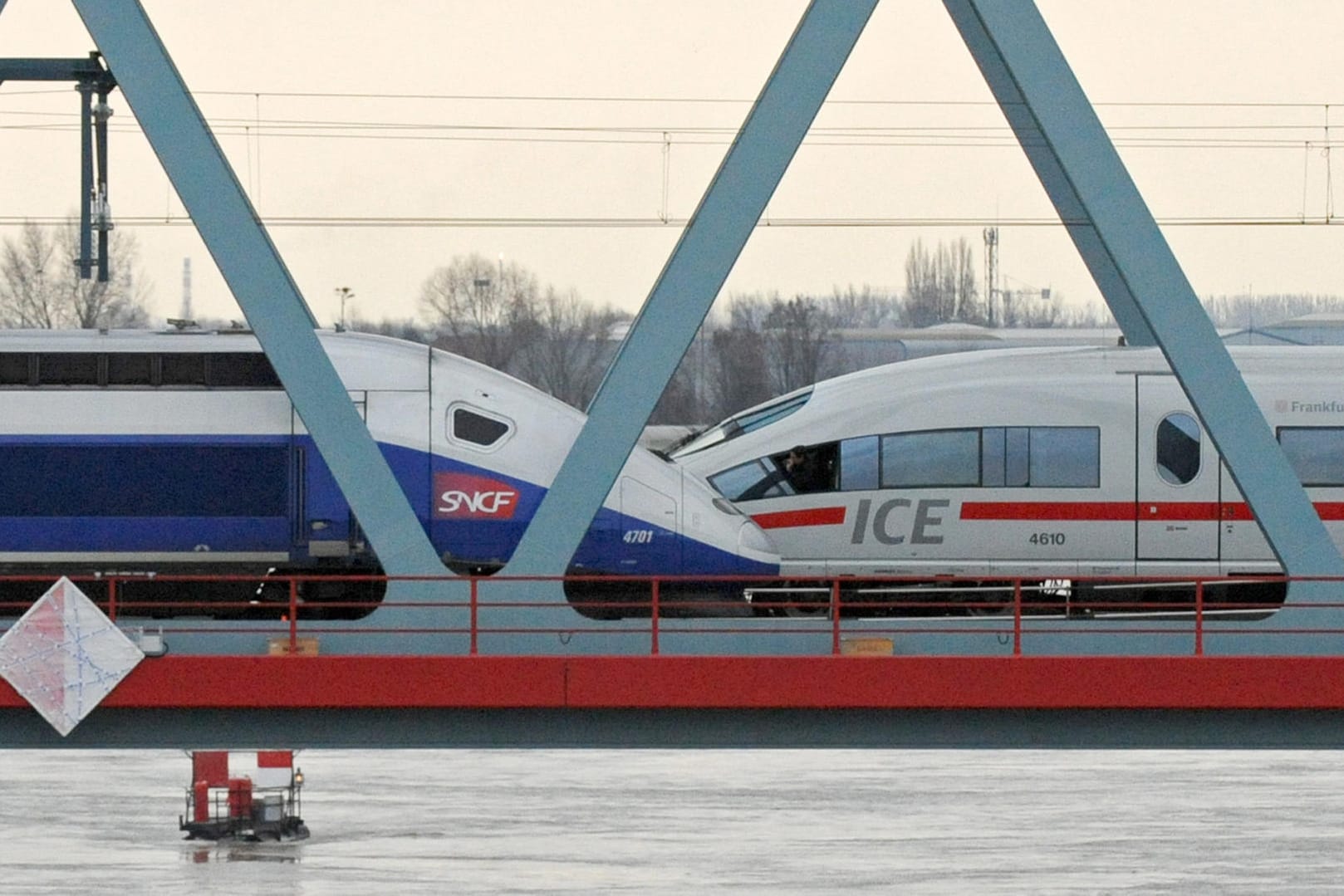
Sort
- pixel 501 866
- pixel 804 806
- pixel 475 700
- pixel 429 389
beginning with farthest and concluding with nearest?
pixel 804 806 → pixel 501 866 → pixel 429 389 → pixel 475 700

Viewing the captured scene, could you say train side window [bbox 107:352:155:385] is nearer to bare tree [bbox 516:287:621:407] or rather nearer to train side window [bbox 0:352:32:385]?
train side window [bbox 0:352:32:385]

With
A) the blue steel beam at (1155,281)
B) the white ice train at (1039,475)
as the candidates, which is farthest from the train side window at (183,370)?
the blue steel beam at (1155,281)

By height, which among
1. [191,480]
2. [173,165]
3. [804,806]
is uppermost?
[173,165]

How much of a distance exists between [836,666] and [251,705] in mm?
3727

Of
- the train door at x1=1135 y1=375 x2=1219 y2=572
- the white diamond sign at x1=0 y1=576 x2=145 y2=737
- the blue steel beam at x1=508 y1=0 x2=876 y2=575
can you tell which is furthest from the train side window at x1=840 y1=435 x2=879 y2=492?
the white diamond sign at x1=0 y1=576 x2=145 y2=737

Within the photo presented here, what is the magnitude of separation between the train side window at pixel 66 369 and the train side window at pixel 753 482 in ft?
21.9

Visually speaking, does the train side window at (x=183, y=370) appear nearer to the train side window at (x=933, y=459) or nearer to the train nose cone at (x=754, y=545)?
the train nose cone at (x=754, y=545)

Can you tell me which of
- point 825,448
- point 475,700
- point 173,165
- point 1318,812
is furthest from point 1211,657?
point 1318,812

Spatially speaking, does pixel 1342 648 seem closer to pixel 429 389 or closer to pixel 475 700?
pixel 475 700

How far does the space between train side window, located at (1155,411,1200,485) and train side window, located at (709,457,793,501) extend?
159 inches

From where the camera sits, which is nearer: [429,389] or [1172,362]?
[1172,362]

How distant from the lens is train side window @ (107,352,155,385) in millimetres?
17406

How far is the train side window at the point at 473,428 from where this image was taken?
1708 centimetres

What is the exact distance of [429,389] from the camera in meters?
17.2
